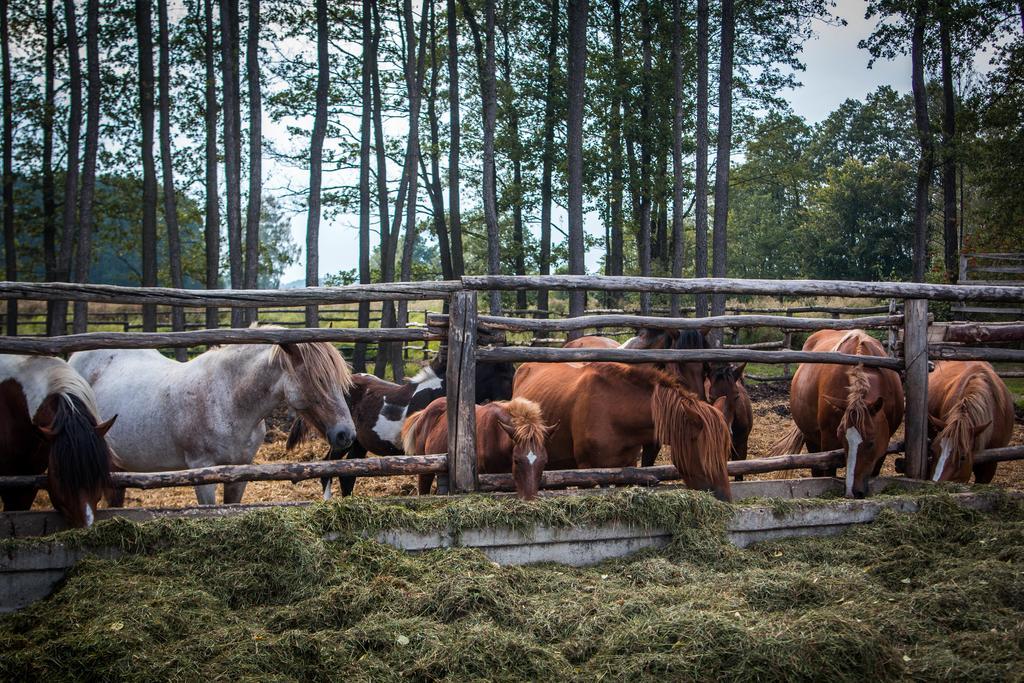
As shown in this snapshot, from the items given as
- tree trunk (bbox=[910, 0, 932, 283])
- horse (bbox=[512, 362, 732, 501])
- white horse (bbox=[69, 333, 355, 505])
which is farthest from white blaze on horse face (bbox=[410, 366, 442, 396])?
tree trunk (bbox=[910, 0, 932, 283])

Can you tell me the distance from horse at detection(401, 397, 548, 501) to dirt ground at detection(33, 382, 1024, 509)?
1.30 m

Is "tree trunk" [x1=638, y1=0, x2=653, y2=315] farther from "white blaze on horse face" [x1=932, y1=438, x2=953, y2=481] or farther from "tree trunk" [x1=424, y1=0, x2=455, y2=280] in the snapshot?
"white blaze on horse face" [x1=932, y1=438, x2=953, y2=481]

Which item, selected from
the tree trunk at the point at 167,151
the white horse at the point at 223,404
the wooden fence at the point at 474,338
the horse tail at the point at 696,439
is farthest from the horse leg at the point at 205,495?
the tree trunk at the point at 167,151

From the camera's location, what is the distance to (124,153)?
74.2 feet

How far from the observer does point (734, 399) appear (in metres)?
8.35

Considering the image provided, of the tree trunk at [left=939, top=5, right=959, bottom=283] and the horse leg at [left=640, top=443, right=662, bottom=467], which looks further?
the tree trunk at [left=939, top=5, right=959, bottom=283]

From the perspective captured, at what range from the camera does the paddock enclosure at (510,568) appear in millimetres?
3234

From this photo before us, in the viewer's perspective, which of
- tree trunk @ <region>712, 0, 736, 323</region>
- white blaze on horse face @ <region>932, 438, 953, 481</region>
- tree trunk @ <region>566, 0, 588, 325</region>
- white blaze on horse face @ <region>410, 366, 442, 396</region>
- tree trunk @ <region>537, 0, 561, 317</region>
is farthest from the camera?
tree trunk @ <region>537, 0, 561, 317</region>

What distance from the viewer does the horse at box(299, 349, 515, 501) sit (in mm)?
8008

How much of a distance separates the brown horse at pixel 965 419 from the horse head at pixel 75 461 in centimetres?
607

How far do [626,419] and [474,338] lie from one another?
153cm

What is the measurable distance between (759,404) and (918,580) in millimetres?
11206

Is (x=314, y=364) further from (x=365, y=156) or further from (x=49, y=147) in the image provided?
(x=49, y=147)

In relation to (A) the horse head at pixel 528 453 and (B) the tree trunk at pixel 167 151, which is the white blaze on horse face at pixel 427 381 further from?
(B) the tree trunk at pixel 167 151
